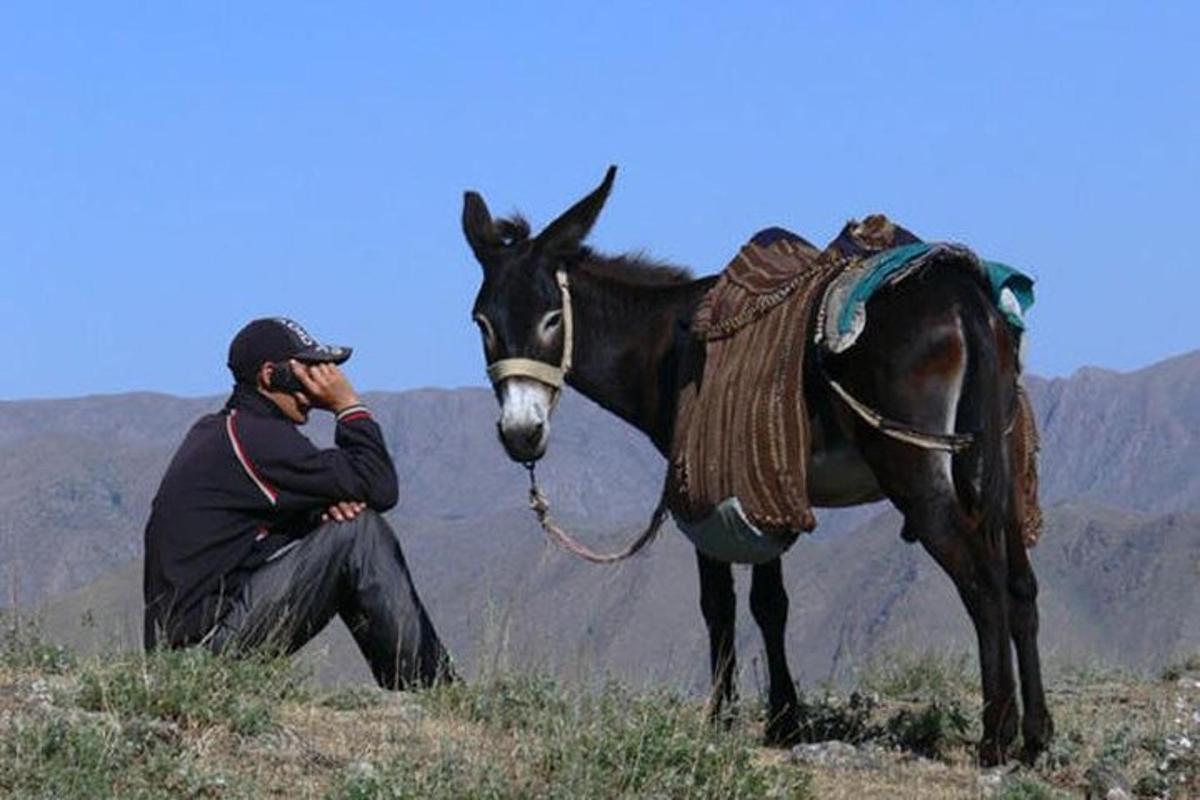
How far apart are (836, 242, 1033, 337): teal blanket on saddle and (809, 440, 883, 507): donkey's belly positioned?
66cm

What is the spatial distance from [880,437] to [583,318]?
206 cm

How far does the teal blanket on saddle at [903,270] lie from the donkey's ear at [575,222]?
1.57 m

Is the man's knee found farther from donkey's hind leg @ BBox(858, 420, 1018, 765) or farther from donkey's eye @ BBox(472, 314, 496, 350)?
donkey's hind leg @ BBox(858, 420, 1018, 765)

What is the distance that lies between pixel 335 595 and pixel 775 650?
2093 mm

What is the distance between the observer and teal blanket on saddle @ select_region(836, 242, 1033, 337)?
8.71 m

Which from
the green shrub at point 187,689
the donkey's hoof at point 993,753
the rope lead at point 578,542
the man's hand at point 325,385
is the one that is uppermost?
the man's hand at point 325,385

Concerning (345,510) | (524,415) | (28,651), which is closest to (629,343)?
(524,415)

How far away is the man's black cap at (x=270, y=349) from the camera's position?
29.7ft

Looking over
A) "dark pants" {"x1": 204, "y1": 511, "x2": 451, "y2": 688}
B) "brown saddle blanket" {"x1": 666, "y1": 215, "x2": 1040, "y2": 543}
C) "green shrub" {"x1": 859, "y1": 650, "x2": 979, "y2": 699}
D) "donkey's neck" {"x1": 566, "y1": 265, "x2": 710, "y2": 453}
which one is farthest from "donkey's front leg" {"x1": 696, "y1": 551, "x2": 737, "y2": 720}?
"green shrub" {"x1": 859, "y1": 650, "x2": 979, "y2": 699}

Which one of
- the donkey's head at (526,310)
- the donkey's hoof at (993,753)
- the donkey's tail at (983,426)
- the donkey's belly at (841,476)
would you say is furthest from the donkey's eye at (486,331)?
the donkey's hoof at (993,753)

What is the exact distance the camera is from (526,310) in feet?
33.1

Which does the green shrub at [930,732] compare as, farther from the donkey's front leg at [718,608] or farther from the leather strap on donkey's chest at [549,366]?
the leather strap on donkey's chest at [549,366]

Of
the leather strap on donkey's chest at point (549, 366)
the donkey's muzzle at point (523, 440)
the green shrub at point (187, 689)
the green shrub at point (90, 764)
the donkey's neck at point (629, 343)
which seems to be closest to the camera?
the green shrub at point (90, 764)

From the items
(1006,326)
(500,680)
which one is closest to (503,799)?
(500,680)
